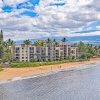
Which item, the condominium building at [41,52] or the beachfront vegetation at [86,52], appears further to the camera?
the beachfront vegetation at [86,52]

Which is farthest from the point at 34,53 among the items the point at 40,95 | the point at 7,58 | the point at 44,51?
the point at 40,95

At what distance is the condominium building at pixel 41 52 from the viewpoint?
437 feet

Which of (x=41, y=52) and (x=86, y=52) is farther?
(x=86, y=52)

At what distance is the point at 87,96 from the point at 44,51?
94370 mm

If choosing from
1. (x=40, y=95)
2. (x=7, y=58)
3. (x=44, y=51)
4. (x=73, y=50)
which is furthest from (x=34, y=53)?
(x=40, y=95)

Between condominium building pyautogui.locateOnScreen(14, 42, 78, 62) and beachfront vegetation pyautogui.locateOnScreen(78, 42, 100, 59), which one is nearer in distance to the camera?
condominium building pyautogui.locateOnScreen(14, 42, 78, 62)

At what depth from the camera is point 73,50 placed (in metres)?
158

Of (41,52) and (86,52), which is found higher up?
(41,52)

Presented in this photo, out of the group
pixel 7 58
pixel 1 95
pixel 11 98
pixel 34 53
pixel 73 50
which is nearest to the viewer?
pixel 11 98

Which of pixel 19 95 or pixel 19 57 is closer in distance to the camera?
pixel 19 95

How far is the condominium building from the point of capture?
133 meters

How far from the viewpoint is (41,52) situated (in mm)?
138125

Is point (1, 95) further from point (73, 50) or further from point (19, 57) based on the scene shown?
point (73, 50)

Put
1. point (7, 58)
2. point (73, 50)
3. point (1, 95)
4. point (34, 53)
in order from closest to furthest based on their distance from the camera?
point (1, 95), point (7, 58), point (34, 53), point (73, 50)
